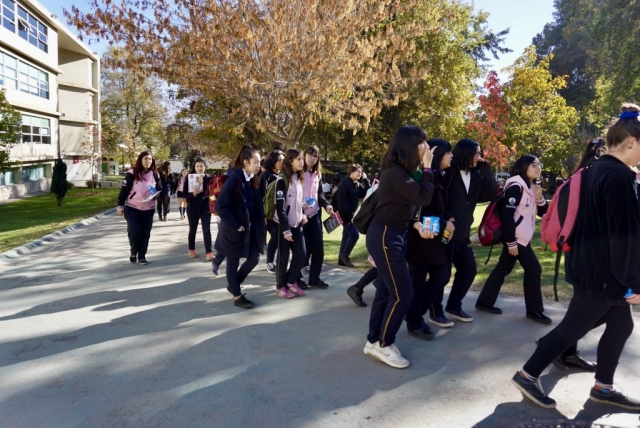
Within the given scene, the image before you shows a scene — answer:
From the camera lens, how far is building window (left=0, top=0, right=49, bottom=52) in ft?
80.9

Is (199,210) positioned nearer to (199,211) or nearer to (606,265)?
(199,211)

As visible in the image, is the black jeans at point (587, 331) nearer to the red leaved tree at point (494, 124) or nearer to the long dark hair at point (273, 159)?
the long dark hair at point (273, 159)

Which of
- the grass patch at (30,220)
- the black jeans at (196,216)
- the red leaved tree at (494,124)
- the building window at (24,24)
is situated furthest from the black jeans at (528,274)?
the building window at (24,24)

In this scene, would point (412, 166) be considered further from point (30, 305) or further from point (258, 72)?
point (258, 72)

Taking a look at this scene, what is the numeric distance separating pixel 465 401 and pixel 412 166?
1.75 m

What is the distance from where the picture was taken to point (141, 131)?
2031 inches

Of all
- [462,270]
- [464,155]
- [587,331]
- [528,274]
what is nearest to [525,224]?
[528,274]

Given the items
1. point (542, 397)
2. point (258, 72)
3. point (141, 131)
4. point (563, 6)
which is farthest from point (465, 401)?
point (563, 6)

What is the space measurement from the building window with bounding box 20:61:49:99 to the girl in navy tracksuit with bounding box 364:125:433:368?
97.0 feet

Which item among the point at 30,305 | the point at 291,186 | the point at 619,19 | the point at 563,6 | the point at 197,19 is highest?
the point at 563,6

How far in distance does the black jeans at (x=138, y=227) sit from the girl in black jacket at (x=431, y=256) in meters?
4.89

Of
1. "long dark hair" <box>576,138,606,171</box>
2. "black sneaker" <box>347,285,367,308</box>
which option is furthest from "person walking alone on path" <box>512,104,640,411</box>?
"black sneaker" <box>347,285,367,308</box>

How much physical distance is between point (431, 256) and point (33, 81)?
31.4 metres

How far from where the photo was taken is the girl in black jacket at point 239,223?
541cm
